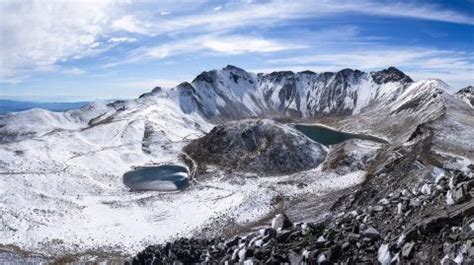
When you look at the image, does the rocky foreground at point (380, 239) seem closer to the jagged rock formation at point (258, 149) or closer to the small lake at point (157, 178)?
the small lake at point (157, 178)

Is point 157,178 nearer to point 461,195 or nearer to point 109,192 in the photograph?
point 109,192

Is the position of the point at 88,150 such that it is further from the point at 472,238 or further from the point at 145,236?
the point at 472,238

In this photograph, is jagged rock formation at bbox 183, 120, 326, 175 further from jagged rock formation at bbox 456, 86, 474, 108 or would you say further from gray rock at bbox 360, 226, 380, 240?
jagged rock formation at bbox 456, 86, 474, 108

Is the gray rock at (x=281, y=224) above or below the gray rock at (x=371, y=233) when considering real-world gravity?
below

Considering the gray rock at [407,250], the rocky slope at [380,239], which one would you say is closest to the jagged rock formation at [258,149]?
the rocky slope at [380,239]

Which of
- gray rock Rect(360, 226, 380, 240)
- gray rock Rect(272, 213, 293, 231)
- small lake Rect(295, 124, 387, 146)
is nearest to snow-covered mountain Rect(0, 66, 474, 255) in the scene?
small lake Rect(295, 124, 387, 146)

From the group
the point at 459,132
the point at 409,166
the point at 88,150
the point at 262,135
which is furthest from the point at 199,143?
the point at 409,166

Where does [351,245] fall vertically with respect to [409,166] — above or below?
above

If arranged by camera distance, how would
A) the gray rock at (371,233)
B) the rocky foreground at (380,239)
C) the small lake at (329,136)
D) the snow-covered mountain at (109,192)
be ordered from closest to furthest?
1. the rocky foreground at (380,239)
2. the gray rock at (371,233)
3. the snow-covered mountain at (109,192)
4. the small lake at (329,136)

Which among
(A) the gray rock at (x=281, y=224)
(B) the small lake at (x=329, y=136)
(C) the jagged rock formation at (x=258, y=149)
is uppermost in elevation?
(A) the gray rock at (x=281, y=224)
